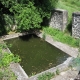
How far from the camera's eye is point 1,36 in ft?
45.1

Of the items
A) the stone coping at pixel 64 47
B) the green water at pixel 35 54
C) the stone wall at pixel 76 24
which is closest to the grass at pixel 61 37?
the stone coping at pixel 64 47

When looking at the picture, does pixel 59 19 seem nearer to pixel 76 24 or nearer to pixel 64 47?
pixel 76 24

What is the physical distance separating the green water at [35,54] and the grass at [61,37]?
99 cm

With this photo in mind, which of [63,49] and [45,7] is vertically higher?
[45,7]

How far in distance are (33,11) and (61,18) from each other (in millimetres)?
2182

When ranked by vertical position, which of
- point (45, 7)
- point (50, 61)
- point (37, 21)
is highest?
point (45, 7)

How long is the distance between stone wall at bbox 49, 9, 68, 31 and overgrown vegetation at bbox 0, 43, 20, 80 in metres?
4.61

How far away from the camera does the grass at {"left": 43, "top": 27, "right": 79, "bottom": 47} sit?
12.0 meters

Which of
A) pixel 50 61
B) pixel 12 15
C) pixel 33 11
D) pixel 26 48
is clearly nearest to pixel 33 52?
pixel 26 48

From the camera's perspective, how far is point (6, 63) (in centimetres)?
980

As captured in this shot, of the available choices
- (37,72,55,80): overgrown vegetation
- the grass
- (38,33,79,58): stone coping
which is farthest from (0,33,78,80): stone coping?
the grass

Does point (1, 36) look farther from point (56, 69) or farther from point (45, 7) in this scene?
point (56, 69)

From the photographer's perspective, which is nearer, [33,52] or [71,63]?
[71,63]

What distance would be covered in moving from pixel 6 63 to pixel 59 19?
19.3 feet
